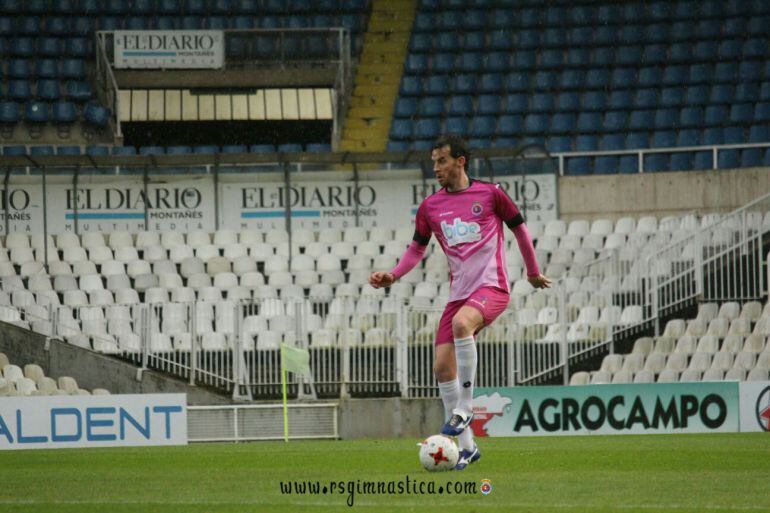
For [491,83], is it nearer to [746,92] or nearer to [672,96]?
[672,96]

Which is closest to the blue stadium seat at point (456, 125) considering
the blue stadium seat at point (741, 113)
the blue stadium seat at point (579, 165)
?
the blue stadium seat at point (579, 165)

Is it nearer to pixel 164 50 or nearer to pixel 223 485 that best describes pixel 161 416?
pixel 223 485

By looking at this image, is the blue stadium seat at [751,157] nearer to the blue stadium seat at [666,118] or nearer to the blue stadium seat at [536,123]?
the blue stadium seat at [666,118]

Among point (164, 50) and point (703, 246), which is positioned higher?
point (164, 50)

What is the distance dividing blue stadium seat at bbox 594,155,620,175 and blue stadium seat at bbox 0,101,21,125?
12.9 meters

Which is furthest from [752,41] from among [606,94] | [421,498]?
[421,498]

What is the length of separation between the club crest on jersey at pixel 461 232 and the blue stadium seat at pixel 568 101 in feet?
68.3

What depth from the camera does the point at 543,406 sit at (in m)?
15.9

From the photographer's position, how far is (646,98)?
1132 inches

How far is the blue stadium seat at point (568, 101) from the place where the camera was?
29.0 metres

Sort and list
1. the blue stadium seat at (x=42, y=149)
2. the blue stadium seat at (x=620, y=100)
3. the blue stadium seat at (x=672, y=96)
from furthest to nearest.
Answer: the blue stadium seat at (x=620, y=100) → the blue stadium seat at (x=672, y=96) → the blue stadium seat at (x=42, y=149)

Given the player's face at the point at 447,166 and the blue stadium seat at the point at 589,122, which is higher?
the blue stadium seat at the point at 589,122

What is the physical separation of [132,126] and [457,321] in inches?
895

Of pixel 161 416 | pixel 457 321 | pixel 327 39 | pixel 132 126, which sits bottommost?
pixel 161 416
